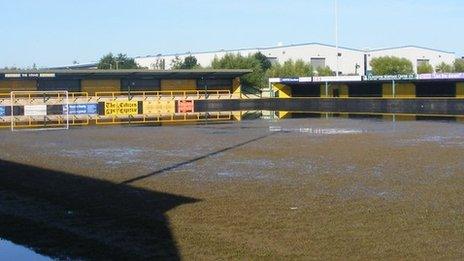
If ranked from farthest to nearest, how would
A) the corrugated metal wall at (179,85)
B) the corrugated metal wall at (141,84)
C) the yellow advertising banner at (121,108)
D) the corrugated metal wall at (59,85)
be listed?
the corrugated metal wall at (179,85) → the corrugated metal wall at (141,84) → the corrugated metal wall at (59,85) → the yellow advertising banner at (121,108)

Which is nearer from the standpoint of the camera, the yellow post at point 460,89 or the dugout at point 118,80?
the yellow post at point 460,89

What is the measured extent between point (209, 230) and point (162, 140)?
20.8 metres

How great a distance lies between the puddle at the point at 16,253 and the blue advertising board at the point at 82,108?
39273mm

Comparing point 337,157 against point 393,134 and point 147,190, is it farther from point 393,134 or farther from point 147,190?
point 393,134

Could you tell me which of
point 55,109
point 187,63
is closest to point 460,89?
point 55,109

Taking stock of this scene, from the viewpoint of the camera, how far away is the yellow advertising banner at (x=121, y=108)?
51.8 metres

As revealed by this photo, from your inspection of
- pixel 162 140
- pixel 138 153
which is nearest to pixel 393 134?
pixel 162 140

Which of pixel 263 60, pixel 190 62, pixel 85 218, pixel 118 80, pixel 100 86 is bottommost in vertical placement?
pixel 85 218

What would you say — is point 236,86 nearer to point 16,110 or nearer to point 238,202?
point 16,110

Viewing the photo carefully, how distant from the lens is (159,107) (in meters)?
53.9

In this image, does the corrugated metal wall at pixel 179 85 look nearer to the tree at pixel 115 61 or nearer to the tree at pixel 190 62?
the tree at pixel 190 62

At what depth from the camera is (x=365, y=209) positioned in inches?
484

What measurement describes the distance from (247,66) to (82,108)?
45.0m

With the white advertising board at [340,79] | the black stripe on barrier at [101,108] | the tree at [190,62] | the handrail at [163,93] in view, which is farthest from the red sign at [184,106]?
the tree at [190,62]
